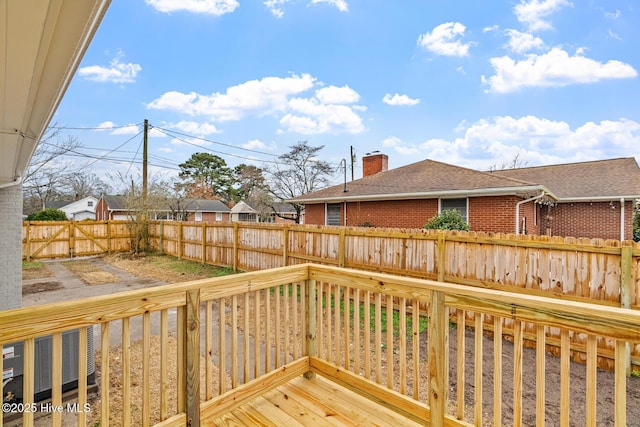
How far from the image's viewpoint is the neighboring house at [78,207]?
31.0 metres

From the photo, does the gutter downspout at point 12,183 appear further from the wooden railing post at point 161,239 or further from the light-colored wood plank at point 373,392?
the wooden railing post at point 161,239

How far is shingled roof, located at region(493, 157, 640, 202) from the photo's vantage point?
9919mm

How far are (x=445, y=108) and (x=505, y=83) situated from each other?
7.95 ft

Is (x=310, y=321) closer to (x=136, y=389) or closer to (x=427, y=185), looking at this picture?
(x=136, y=389)

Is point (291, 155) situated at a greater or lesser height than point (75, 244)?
greater

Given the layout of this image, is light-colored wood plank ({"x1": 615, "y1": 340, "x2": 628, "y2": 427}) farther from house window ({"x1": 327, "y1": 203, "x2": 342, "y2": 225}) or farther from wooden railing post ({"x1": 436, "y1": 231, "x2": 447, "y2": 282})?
house window ({"x1": 327, "y1": 203, "x2": 342, "y2": 225})

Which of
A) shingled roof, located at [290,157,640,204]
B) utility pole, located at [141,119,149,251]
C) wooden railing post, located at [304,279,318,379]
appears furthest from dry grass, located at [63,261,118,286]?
wooden railing post, located at [304,279,318,379]

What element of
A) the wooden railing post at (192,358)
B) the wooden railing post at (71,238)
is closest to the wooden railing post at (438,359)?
the wooden railing post at (192,358)

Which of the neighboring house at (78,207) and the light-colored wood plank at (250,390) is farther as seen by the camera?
the neighboring house at (78,207)

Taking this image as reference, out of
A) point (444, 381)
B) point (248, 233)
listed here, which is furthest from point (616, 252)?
point (248, 233)

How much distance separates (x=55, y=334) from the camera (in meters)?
1.33

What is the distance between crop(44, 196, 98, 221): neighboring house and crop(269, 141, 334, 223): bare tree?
71.8 ft

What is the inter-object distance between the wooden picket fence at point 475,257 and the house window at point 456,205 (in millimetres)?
4258

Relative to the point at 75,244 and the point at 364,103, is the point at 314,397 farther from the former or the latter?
the point at 364,103
